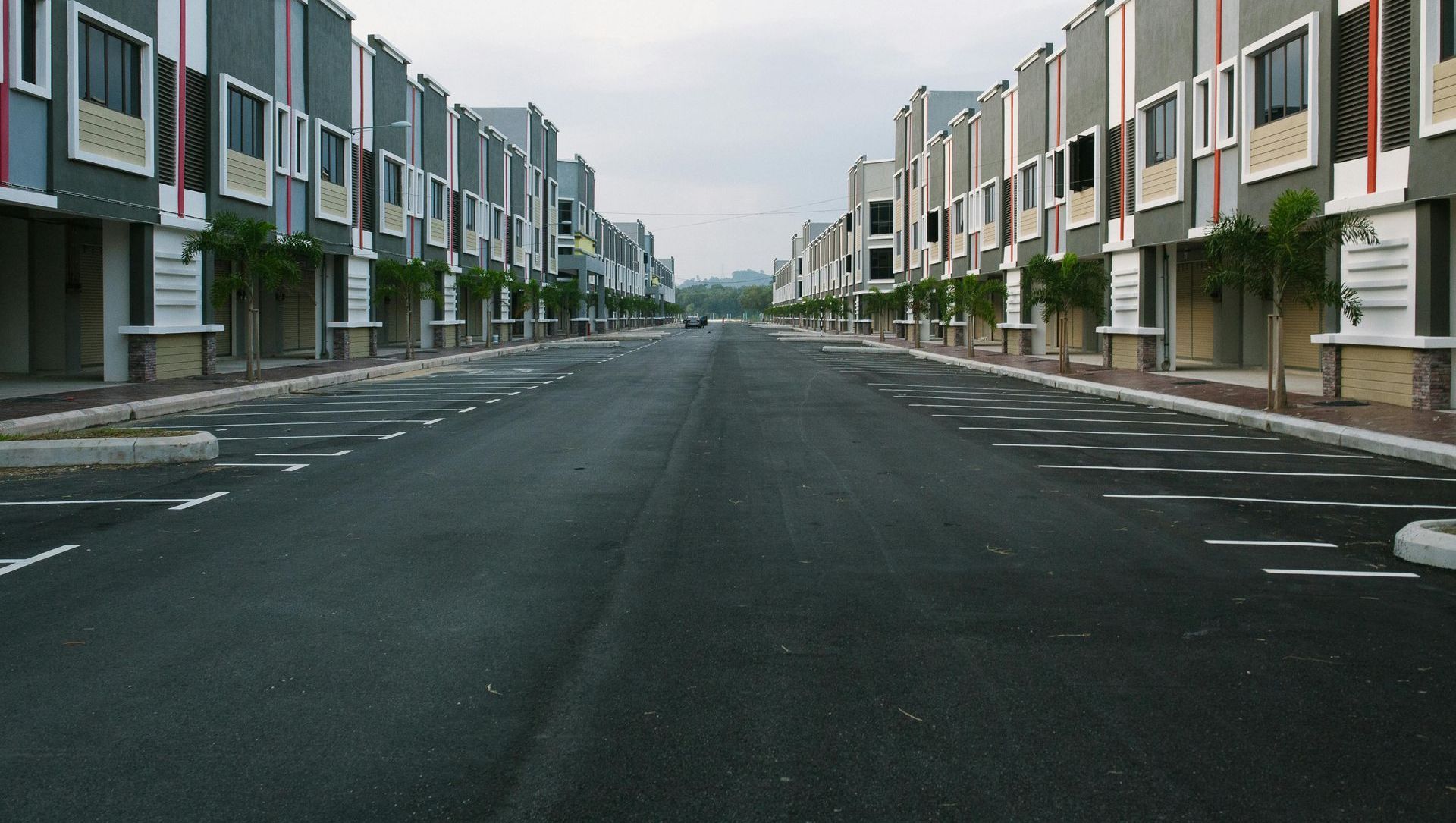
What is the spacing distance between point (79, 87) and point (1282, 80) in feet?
74.5

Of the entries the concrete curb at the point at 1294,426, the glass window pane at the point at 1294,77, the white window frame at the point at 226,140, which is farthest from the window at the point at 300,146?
the glass window pane at the point at 1294,77

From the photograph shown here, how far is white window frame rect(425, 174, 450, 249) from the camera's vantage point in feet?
145

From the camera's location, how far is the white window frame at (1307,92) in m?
19.8

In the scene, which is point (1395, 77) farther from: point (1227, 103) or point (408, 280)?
point (408, 280)

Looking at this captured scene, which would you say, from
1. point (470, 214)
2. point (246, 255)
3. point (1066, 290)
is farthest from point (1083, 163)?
point (470, 214)

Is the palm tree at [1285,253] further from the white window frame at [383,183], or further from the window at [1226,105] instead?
the white window frame at [383,183]

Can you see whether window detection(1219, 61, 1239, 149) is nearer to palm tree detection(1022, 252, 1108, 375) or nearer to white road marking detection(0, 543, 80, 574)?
palm tree detection(1022, 252, 1108, 375)

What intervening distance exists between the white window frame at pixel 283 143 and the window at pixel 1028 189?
77.3 ft

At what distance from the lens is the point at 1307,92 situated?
798 inches

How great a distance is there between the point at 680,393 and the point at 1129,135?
14884 mm

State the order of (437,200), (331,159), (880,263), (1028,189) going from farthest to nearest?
1. (880,263)
2. (437,200)
3. (1028,189)
4. (331,159)

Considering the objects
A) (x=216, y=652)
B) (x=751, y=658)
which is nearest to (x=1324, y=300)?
(x=751, y=658)

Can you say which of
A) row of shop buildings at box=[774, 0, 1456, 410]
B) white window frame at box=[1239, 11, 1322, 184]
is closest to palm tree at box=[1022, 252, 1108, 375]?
row of shop buildings at box=[774, 0, 1456, 410]

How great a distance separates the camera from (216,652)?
5.58 meters
